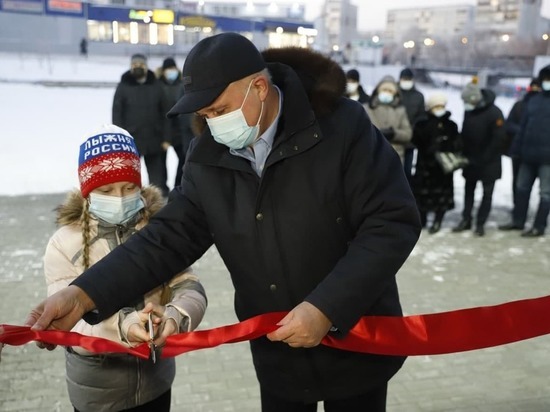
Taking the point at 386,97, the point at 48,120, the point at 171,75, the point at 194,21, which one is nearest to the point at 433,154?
the point at 386,97

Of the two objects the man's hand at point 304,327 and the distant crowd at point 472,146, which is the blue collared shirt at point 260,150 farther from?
the distant crowd at point 472,146

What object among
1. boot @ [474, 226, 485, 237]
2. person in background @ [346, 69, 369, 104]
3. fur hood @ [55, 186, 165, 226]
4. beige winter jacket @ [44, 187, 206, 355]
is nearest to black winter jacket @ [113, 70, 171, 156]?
person in background @ [346, 69, 369, 104]

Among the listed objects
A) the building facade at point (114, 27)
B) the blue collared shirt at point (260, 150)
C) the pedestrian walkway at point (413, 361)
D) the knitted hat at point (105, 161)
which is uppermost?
the building facade at point (114, 27)

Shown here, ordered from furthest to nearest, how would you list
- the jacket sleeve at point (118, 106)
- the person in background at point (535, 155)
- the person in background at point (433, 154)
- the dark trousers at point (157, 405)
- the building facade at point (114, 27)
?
the building facade at point (114, 27) → the jacket sleeve at point (118, 106) → the person in background at point (433, 154) → the person in background at point (535, 155) → the dark trousers at point (157, 405)

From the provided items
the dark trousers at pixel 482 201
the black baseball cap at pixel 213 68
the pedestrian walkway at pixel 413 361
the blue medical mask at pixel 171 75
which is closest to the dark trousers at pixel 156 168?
the blue medical mask at pixel 171 75

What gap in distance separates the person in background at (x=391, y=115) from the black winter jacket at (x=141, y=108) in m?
2.81

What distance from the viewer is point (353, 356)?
2027mm

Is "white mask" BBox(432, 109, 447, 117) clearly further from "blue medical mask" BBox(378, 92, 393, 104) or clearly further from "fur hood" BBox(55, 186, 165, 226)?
"fur hood" BBox(55, 186, 165, 226)

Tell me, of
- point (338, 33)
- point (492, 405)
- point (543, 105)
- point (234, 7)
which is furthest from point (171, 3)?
point (338, 33)

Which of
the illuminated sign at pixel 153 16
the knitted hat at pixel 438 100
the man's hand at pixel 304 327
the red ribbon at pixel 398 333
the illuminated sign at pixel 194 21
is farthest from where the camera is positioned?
the illuminated sign at pixel 194 21

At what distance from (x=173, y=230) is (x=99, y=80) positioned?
88.9 feet

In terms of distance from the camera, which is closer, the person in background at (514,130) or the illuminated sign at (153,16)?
the person in background at (514,130)

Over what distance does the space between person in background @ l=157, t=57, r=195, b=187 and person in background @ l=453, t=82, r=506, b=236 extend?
3.66 meters

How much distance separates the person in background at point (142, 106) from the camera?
7371 millimetres
